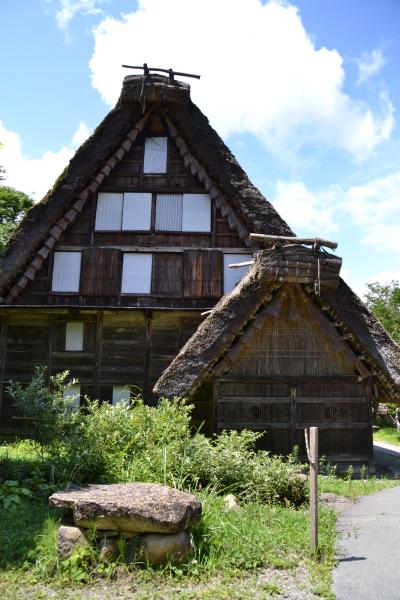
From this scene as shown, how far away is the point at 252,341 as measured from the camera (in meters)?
11.1

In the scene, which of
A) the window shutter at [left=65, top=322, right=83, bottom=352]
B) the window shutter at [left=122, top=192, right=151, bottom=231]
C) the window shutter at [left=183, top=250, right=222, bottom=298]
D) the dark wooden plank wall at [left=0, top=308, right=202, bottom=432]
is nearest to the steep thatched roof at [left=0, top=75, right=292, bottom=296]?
the window shutter at [left=122, top=192, right=151, bottom=231]

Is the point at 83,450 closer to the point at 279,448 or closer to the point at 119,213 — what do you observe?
the point at 279,448

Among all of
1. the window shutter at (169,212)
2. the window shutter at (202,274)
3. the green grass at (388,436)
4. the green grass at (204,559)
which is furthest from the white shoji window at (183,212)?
the green grass at (388,436)

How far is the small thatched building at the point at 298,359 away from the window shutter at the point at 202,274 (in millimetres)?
3054

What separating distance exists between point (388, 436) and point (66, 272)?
18446mm

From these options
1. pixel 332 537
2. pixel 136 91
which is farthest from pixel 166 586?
pixel 136 91

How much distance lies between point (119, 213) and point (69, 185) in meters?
1.59

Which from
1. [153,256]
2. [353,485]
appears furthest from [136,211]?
[353,485]

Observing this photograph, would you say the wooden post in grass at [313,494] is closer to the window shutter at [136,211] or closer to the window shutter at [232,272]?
the window shutter at [232,272]

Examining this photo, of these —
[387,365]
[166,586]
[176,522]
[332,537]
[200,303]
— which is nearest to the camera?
[166,586]

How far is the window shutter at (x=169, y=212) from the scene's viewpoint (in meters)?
14.6

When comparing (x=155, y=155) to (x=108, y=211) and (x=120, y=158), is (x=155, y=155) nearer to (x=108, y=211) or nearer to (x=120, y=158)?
(x=120, y=158)

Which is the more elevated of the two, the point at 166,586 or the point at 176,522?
the point at 176,522

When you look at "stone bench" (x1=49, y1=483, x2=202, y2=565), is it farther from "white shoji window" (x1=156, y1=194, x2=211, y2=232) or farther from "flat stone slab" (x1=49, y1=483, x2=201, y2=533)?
"white shoji window" (x1=156, y1=194, x2=211, y2=232)
